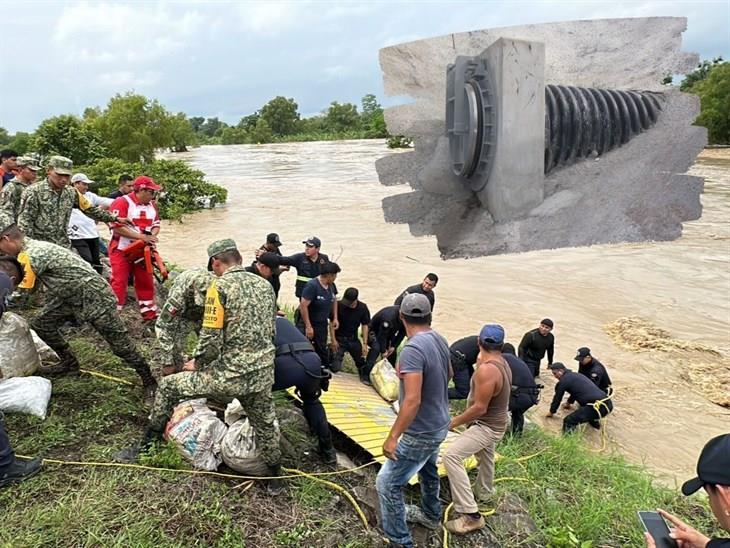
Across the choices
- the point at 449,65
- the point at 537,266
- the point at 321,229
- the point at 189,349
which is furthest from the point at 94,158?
the point at 449,65

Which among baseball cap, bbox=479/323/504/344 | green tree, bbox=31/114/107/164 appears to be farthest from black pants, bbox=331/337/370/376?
green tree, bbox=31/114/107/164

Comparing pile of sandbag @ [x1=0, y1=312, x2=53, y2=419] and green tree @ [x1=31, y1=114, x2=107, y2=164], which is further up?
green tree @ [x1=31, y1=114, x2=107, y2=164]

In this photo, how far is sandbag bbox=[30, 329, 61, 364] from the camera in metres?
4.48

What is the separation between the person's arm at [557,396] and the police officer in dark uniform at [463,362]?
110 centimetres

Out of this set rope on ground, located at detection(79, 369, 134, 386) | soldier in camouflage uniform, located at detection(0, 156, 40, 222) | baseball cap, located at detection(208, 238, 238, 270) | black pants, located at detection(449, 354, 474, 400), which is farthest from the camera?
black pants, located at detection(449, 354, 474, 400)


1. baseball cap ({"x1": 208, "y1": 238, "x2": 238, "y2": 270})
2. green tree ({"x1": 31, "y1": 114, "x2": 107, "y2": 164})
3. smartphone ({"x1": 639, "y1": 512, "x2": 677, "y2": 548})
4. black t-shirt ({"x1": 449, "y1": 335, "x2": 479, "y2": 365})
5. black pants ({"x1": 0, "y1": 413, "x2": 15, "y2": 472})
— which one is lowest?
black t-shirt ({"x1": 449, "y1": 335, "x2": 479, "y2": 365})

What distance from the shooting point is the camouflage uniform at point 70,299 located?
396 cm

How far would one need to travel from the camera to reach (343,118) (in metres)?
79.2

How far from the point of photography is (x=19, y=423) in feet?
12.1

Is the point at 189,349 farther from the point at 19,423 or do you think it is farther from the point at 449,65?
the point at 449,65

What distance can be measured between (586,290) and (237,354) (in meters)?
10.7

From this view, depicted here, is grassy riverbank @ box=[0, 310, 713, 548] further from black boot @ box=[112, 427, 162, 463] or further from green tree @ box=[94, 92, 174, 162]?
green tree @ box=[94, 92, 174, 162]

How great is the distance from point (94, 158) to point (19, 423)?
2287cm

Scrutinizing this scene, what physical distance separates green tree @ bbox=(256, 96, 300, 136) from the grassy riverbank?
80.9 m
